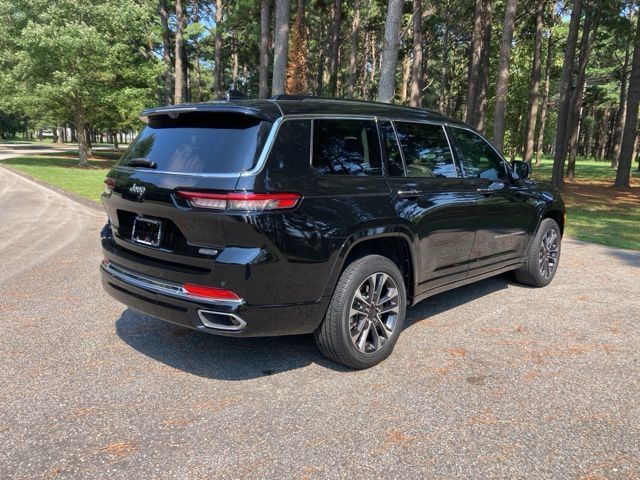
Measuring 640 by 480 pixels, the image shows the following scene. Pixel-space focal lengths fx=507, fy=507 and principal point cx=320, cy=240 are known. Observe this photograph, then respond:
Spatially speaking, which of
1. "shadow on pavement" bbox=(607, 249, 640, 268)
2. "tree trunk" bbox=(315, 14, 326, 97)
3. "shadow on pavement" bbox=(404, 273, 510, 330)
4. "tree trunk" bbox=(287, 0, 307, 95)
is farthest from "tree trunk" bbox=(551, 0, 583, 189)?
"tree trunk" bbox=(315, 14, 326, 97)

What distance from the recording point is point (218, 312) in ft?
10.2

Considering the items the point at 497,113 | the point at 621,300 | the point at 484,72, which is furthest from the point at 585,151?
the point at 621,300

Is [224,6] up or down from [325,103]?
up

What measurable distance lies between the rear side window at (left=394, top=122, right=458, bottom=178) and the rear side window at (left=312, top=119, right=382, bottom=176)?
1.19 ft

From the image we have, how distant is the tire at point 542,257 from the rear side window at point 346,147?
2889 millimetres

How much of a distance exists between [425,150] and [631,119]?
18712 mm

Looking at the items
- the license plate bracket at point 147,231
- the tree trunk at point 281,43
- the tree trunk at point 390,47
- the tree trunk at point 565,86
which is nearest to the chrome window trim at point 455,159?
the license plate bracket at point 147,231

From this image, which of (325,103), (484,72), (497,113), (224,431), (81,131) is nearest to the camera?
(224,431)

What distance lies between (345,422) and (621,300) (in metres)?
4.13

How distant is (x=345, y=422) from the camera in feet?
9.89

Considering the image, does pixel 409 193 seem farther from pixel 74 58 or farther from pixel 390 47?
pixel 74 58

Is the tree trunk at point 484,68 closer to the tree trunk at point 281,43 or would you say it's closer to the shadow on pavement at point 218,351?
the tree trunk at point 281,43

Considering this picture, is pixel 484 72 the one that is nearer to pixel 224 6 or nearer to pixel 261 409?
pixel 224 6

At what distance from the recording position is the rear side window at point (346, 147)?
351 centimetres
